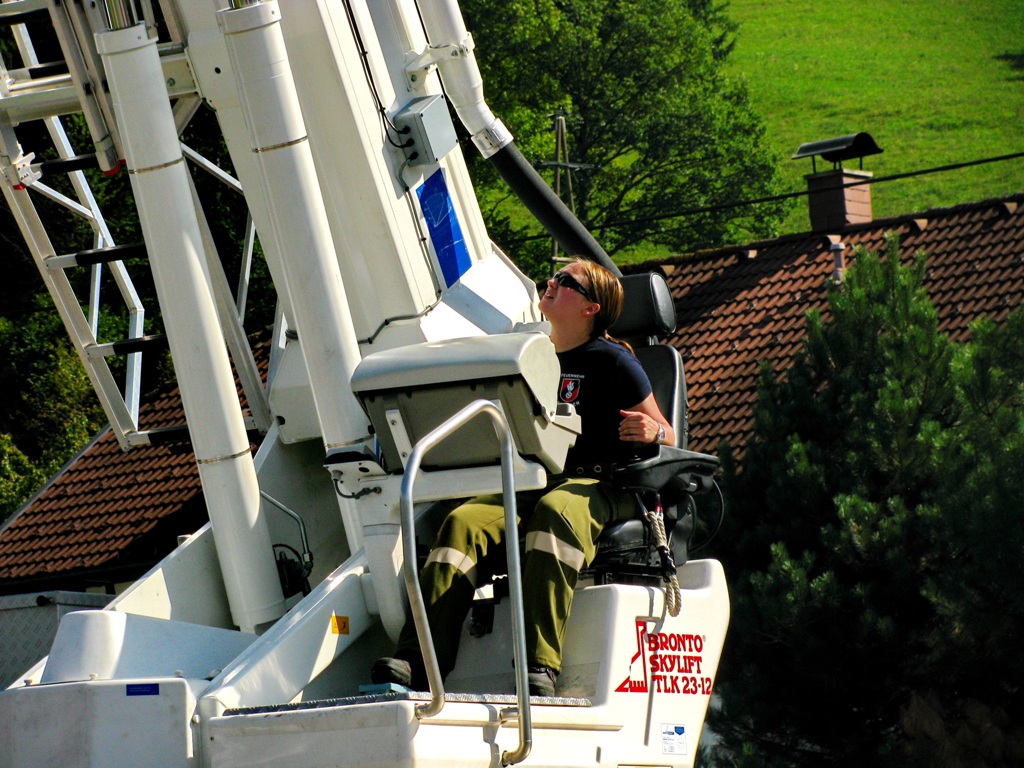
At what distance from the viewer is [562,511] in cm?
479

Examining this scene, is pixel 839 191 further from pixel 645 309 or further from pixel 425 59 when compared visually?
pixel 425 59

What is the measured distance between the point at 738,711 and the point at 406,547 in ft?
22.6

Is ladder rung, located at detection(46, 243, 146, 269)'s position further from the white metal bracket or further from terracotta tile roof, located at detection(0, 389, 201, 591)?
terracotta tile roof, located at detection(0, 389, 201, 591)

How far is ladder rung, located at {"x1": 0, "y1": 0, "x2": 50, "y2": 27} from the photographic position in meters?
5.81

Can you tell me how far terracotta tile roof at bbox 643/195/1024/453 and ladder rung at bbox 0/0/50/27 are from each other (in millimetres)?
10203

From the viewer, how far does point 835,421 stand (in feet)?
34.0

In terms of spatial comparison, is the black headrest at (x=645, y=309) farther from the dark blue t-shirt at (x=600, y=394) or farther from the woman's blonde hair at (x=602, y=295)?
the dark blue t-shirt at (x=600, y=394)

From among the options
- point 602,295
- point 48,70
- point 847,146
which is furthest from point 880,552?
point 847,146

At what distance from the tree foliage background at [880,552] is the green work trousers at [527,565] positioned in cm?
498

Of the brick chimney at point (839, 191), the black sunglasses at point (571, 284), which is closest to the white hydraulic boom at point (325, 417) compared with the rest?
the black sunglasses at point (571, 284)

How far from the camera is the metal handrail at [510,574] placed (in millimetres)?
3592

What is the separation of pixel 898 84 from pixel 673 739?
195 ft

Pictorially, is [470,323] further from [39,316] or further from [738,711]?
[39,316]

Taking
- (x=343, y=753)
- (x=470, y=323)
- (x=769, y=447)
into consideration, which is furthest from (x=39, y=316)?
(x=343, y=753)
